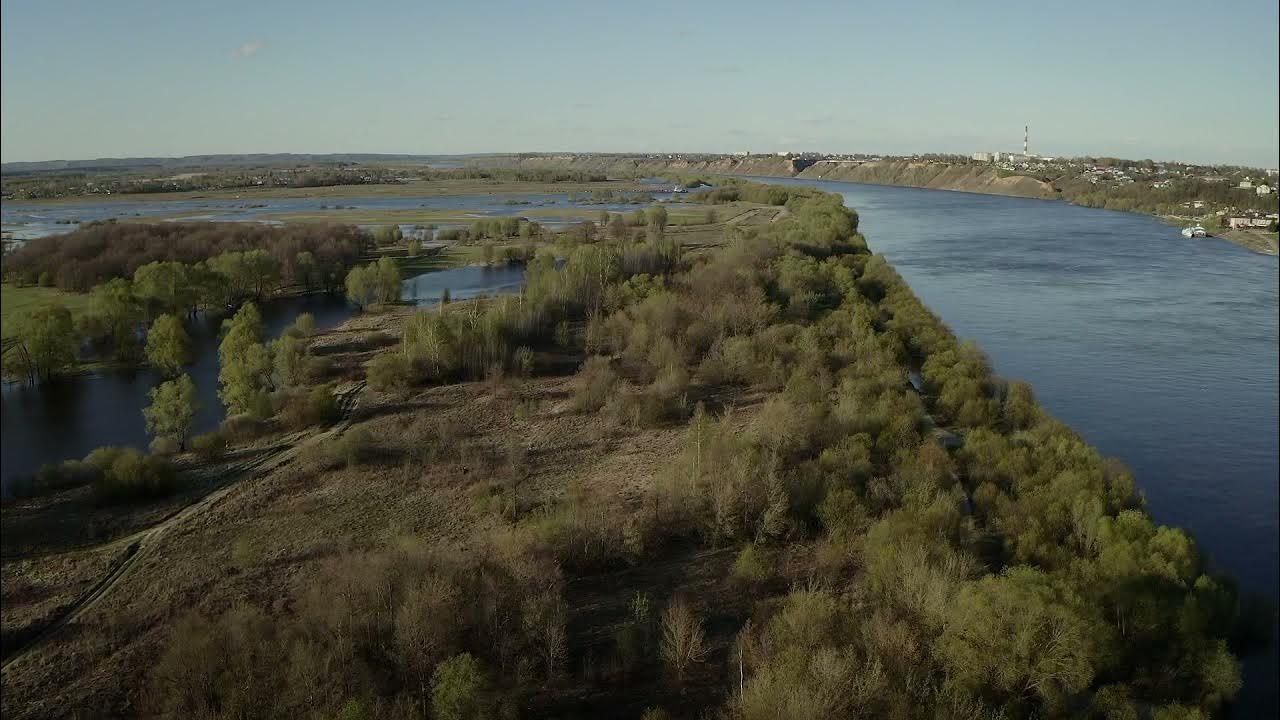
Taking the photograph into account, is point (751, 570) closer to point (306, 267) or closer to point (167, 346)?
point (167, 346)

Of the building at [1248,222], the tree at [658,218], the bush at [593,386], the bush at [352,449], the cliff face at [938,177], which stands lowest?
the bush at [352,449]

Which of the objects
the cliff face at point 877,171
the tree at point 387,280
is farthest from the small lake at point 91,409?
the cliff face at point 877,171

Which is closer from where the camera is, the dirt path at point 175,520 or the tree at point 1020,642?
the tree at point 1020,642

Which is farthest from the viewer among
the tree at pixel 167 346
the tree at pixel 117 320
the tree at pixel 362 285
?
the tree at pixel 362 285

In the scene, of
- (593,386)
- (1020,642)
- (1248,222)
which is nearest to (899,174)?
(1248,222)

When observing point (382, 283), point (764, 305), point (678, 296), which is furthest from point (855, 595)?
point (382, 283)

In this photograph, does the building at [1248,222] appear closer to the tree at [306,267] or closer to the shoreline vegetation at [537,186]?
the shoreline vegetation at [537,186]
